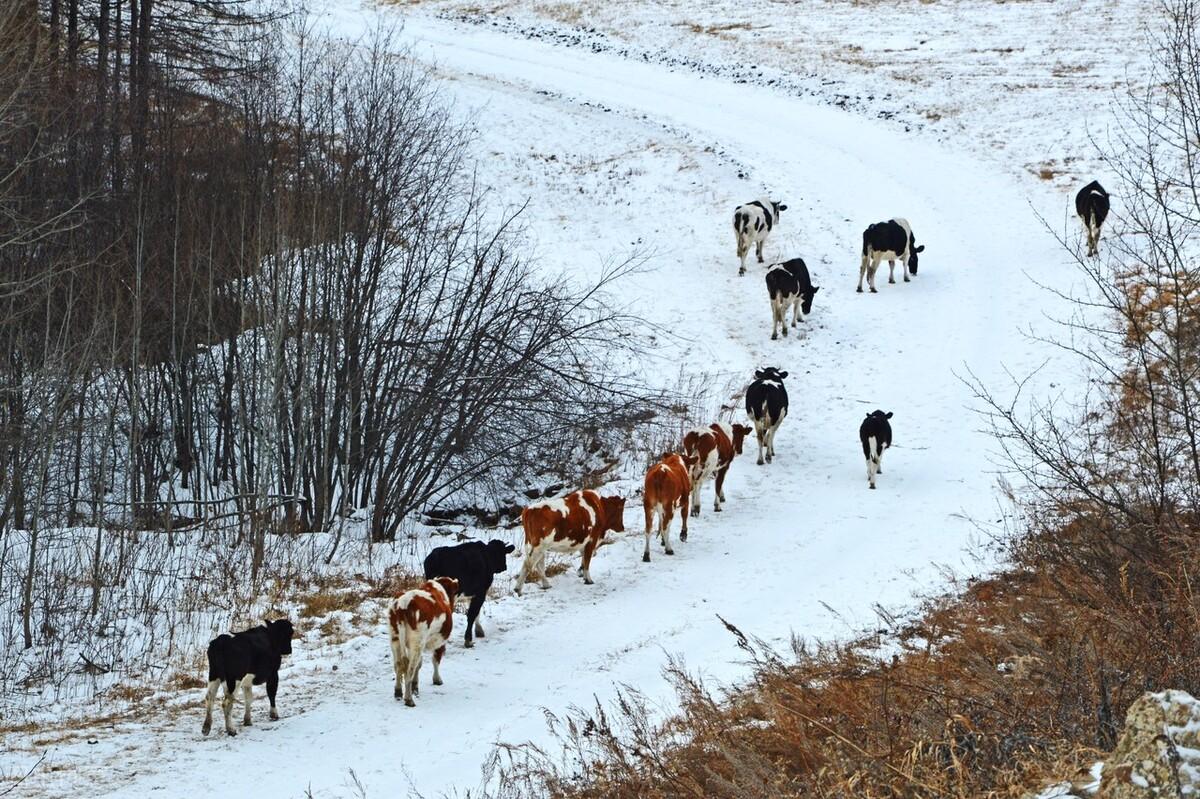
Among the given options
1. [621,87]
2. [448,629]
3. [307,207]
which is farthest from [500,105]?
[448,629]

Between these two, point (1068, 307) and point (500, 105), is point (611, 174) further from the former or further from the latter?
point (1068, 307)

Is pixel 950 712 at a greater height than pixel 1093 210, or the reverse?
pixel 1093 210

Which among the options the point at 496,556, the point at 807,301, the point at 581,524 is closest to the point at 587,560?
the point at 581,524

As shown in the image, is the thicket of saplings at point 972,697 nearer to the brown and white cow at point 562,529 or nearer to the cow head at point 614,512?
the brown and white cow at point 562,529

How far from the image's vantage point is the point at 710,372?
78.0 feet

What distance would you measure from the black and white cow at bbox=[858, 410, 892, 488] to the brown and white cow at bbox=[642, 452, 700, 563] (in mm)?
3306

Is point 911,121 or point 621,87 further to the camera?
point 621,87

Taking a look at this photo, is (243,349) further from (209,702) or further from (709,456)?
(209,702)

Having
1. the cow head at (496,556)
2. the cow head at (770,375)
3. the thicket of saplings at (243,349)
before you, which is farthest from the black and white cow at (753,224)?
the cow head at (496,556)

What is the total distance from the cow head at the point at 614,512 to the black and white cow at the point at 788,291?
381 inches

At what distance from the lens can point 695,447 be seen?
58.0 ft

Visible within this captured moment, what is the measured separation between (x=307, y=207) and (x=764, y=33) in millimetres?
29104

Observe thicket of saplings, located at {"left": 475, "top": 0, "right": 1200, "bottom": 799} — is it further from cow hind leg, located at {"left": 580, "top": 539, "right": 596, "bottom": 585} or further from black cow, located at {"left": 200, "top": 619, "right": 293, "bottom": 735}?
cow hind leg, located at {"left": 580, "top": 539, "right": 596, "bottom": 585}

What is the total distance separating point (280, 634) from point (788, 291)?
15.4m
